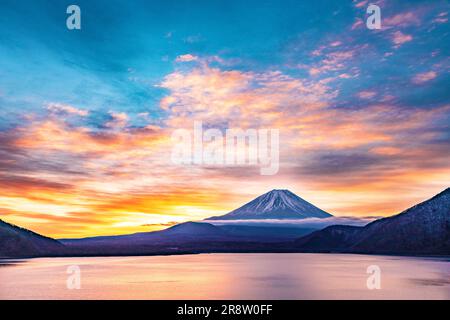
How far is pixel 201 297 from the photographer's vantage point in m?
54.4
